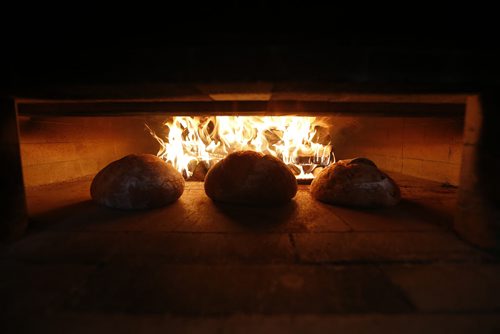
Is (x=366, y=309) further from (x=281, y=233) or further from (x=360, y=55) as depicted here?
(x=360, y=55)

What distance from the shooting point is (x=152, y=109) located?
292cm

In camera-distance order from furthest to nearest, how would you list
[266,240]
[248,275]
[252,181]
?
[252,181], [266,240], [248,275]

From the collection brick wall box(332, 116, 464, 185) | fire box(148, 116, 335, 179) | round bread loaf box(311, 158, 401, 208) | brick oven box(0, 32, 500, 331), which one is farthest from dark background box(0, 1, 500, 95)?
fire box(148, 116, 335, 179)

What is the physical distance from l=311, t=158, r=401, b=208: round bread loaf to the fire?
1.67 m

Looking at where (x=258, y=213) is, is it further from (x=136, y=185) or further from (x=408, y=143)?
(x=408, y=143)

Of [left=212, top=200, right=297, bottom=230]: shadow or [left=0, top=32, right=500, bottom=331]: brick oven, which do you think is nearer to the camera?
[left=0, top=32, right=500, bottom=331]: brick oven

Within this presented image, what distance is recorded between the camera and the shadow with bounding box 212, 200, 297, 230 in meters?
2.27

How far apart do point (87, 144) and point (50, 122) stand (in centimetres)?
79

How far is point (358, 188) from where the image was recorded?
2686 millimetres

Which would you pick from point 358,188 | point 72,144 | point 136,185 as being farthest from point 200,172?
point 358,188

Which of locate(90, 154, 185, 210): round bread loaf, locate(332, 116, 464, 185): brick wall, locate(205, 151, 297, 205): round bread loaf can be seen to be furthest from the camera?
locate(332, 116, 464, 185): brick wall

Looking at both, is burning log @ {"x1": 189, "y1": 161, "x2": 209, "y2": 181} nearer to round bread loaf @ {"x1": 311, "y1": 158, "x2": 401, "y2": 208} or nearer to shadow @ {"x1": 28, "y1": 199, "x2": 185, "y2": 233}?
shadow @ {"x1": 28, "y1": 199, "x2": 185, "y2": 233}

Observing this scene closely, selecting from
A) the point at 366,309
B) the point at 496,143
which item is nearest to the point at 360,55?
the point at 496,143

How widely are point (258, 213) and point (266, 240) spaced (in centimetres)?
64
